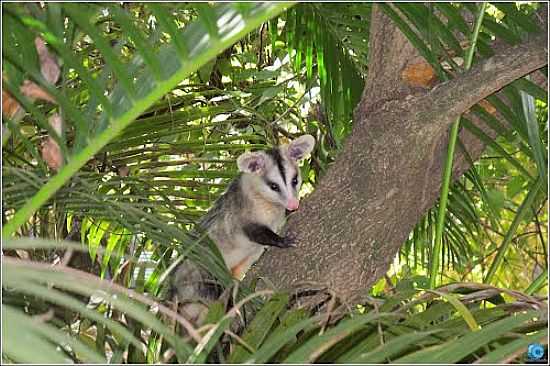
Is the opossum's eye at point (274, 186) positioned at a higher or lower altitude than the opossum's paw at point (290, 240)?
higher

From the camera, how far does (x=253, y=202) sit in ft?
10.6

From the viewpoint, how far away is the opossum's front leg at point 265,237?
224cm

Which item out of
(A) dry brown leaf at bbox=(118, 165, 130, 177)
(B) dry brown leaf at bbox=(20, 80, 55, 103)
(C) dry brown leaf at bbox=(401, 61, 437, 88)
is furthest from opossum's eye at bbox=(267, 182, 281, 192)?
(B) dry brown leaf at bbox=(20, 80, 55, 103)

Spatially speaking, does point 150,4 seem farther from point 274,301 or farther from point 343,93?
point 343,93

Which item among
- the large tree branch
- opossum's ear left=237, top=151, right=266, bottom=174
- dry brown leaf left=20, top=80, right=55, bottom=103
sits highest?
dry brown leaf left=20, top=80, right=55, bottom=103

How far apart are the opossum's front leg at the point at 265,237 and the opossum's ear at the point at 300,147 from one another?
314 millimetres

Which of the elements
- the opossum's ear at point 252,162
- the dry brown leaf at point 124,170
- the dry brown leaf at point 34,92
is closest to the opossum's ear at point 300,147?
the opossum's ear at point 252,162

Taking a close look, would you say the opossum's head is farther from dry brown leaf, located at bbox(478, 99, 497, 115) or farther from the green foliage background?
dry brown leaf, located at bbox(478, 99, 497, 115)

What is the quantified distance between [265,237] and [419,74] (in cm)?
81

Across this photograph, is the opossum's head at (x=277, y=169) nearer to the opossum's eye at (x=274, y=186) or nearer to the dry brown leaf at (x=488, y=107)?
the opossum's eye at (x=274, y=186)

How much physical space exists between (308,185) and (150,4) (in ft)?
9.35

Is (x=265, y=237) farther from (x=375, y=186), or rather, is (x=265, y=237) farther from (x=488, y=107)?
(x=488, y=107)

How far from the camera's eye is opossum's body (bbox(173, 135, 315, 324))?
10.0ft

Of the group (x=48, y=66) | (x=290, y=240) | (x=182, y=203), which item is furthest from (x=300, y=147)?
(x=48, y=66)
